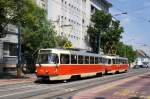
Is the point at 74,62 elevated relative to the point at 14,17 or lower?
lower

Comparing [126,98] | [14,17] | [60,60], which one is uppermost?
[14,17]

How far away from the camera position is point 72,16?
265ft

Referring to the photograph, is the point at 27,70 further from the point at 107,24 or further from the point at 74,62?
the point at 107,24

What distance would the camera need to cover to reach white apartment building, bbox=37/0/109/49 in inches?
2717

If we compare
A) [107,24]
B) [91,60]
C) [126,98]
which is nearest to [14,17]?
[91,60]

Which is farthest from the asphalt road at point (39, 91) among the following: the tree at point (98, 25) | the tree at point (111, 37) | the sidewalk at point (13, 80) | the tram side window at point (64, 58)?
the tree at point (111, 37)

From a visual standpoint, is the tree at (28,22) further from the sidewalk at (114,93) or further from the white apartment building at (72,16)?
the white apartment building at (72,16)

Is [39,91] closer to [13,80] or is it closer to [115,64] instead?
[13,80]

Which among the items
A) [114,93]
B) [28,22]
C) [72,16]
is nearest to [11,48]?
[28,22]

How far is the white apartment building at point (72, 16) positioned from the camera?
69.0m

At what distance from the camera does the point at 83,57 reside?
4069cm

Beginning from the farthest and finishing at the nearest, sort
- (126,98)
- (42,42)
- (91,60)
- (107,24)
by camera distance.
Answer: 1. (107,24)
2. (42,42)
3. (91,60)
4. (126,98)

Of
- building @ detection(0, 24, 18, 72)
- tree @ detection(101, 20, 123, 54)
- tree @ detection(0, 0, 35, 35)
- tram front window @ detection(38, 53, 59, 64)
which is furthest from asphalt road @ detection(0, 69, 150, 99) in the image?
tree @ detection(101, 20, 123, 54)

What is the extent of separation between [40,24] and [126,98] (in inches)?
1139
